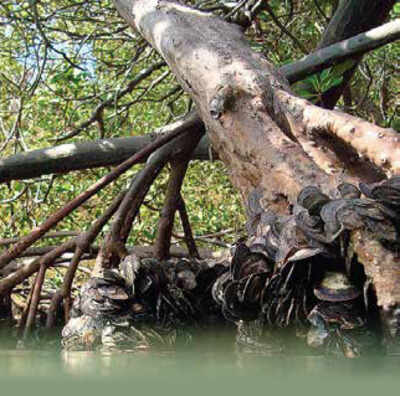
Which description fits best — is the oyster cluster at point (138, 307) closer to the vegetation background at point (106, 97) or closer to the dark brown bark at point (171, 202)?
the dark brown bark at point (171, 202)

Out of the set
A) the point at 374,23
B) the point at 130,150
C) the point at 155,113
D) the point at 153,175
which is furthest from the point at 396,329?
the point at 155,113

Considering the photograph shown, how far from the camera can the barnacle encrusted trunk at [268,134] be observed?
1351 millimetres

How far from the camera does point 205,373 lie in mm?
899

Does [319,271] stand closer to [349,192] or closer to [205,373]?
[349,192]

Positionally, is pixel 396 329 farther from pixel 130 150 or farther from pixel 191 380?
pixel 130 150

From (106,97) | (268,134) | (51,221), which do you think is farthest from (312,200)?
(106,97)

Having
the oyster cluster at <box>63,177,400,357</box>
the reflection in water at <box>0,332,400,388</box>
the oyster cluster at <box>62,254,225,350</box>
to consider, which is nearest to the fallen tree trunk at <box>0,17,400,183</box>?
the oyster cluster at <box>62,254,225,350</box>

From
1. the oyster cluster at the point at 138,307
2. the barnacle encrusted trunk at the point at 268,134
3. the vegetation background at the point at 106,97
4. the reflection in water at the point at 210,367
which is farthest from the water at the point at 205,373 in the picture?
the vegetation background at the point at 106,97

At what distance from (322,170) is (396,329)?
506mm

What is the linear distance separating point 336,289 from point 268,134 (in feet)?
2.13

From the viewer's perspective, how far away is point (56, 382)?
0.82 m

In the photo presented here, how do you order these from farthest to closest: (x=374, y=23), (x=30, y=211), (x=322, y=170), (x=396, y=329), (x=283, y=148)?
(x=30, y=211) → (x=374, y=23) → (x=283, y=148) → (x=322, y=170) → (x=396, y=329)

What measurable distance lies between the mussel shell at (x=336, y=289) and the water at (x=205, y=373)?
10cm

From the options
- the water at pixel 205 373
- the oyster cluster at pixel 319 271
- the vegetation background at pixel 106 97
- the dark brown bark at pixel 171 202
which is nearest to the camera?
the water at pixel 205 373
